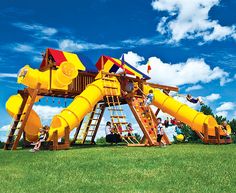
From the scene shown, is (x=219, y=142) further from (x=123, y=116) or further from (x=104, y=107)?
(x=104, y=107)

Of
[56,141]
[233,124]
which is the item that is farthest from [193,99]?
[56,141]

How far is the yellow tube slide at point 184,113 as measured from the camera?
18609 millimetres

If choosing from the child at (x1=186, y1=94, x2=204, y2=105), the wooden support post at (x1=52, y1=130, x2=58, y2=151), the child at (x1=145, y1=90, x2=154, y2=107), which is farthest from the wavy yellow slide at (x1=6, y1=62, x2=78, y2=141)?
the child at (x1=186, y1=94, x2=204, y2=105)

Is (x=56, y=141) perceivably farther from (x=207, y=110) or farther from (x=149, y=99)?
(x=207, y=110)

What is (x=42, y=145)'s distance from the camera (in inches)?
632

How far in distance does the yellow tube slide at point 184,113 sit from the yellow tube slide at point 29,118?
7.15 m

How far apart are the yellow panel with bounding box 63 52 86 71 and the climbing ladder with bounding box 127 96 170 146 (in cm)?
400

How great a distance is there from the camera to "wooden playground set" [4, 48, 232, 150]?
16861 mm

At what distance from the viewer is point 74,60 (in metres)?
21.1

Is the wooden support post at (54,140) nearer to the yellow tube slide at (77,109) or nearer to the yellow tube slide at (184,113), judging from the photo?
the yellow tube slide at (77,109)

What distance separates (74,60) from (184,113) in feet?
25.0

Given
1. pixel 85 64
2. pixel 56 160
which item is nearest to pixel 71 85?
pixel 85 64

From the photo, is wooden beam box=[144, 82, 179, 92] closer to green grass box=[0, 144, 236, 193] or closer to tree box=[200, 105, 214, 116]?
tree box=[200, 105, 214, 116]

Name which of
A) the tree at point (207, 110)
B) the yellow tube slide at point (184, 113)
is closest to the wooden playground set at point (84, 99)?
the yellow tube slide at point (184, 113)
